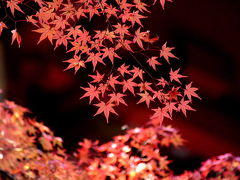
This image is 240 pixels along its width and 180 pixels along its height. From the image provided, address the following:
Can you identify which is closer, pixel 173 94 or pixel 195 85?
pixel 173 94

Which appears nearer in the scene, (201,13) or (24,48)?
(201,13)

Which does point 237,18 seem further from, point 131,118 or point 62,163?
point 62,163

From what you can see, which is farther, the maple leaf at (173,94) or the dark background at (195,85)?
the dark background at (195,85)

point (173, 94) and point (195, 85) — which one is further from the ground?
point (195, 85)

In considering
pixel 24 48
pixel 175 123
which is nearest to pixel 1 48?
pixel 24 48

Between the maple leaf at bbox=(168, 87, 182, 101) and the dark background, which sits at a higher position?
the dark background

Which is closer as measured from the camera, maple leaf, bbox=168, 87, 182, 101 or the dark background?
maple leaf, bbox=168, 87, 182, 101

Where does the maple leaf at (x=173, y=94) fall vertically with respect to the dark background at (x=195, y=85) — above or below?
below

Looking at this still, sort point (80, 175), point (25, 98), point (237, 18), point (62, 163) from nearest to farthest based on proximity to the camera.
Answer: point (62, 163), point (80, 175), point (237, 18), point (25, 98)
